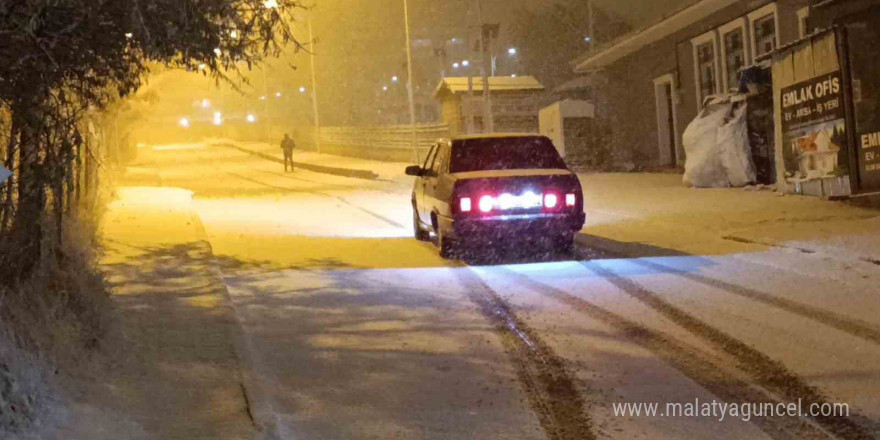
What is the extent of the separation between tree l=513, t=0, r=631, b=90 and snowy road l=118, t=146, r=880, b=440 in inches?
2488

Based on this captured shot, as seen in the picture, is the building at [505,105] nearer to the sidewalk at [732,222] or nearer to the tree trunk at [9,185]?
the sidewalk at [732,222]

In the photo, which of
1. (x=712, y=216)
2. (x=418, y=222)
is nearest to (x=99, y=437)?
(x=418, y=222)

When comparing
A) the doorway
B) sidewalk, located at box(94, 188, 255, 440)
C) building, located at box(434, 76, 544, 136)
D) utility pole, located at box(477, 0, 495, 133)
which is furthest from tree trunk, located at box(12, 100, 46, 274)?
building, located at box(434, 76, 544, 136)

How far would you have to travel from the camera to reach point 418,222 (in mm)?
15250

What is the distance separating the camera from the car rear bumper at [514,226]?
1220cm

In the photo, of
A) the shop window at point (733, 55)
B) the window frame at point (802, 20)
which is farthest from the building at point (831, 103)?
the shop window at point (733, 55)

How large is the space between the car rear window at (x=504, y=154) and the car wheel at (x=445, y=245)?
0.96m

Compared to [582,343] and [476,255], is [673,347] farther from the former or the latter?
[476,255]

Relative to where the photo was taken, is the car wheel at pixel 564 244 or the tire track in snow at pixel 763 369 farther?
the car wheel at pixel 564 244

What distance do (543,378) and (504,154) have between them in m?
6.94

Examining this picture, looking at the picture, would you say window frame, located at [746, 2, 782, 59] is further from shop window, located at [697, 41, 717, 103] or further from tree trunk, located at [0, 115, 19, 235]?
tree trunk, located at [0, 115, 19, 235]

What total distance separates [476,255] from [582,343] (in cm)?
555

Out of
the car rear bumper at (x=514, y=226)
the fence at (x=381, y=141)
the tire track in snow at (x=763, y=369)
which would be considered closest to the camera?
the tire track in snow at (x=763, y=369)

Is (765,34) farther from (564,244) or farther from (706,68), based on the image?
(564,244)
